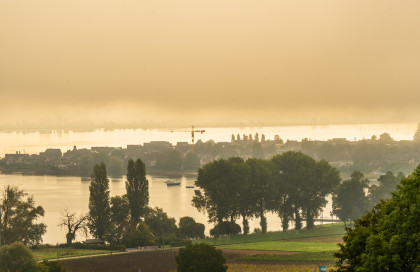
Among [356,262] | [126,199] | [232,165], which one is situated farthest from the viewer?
[232,165]

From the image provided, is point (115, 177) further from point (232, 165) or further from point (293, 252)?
point (293, 252)

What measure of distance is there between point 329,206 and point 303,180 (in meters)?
26.0

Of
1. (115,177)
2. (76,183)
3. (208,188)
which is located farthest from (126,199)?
(115,177)

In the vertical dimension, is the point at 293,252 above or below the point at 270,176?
below

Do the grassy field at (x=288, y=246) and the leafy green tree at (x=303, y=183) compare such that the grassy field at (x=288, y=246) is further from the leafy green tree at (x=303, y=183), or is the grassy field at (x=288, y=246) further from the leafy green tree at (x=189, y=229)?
the leafy green tree at (x=303, y=183)

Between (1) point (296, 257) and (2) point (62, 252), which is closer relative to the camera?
(1) point (296, 257)

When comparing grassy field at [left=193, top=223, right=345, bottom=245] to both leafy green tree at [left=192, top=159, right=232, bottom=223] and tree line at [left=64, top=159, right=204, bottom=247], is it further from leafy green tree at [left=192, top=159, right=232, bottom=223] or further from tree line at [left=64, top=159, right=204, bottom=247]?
leafy green tree at [left=192, top=159, right=232, bottom=223]

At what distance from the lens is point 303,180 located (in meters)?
78.5

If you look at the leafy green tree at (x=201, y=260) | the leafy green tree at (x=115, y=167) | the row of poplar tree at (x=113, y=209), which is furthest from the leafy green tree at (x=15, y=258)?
the leafy green tree at (x=115, y=167)

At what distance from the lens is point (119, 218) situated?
227 ft

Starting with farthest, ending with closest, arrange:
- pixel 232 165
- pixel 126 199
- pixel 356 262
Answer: pixel 232 165 < pixel 126 199 < pixel 356 262

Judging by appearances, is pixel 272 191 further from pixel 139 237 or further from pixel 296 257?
pixel 296 257

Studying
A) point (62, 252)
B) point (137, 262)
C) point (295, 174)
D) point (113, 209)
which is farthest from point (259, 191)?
point (137, 262)

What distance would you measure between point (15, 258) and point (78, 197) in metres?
66.4
